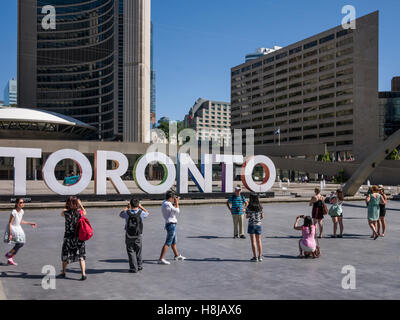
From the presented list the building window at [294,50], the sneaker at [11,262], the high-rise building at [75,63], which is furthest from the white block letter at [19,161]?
the building window at [294,50]

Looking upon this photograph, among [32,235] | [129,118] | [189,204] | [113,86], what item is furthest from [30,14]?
[32,235]

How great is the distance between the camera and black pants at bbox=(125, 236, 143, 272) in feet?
30.6

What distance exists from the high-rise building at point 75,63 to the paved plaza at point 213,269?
93450 millimetres

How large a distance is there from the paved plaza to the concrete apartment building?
99.2 meters

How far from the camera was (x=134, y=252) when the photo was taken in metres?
9.41

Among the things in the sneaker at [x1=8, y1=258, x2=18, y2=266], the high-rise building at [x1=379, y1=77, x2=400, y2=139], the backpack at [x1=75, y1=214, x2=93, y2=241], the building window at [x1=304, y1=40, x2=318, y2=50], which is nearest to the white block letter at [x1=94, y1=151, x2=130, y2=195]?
the sneaker at [x1=8, y1=258, x2=18, y2=266]

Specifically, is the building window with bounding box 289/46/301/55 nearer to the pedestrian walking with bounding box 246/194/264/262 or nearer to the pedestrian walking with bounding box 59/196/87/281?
the pedestrian walking with bounding box 246/194/264/262

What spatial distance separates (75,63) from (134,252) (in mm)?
119395

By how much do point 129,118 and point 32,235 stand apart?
83.4 m

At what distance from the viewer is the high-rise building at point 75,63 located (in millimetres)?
108062

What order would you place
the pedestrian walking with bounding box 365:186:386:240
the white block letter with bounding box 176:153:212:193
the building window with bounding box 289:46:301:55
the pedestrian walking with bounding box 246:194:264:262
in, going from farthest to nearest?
1. the building window with bounding box 289:46:301:55
2. the white block letter with bounding box 176:153:212:193
3. the pedestrian walking with bounding box 365:186:386:240
4. the pedestrian walking with bounding box 246:194:264:262

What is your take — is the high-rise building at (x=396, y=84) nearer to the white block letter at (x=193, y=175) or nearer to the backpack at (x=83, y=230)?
the white block letter at (x=193, y=175)

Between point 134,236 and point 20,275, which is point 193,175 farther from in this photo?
point 20,275

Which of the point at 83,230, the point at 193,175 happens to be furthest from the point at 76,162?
the point at 83,230
